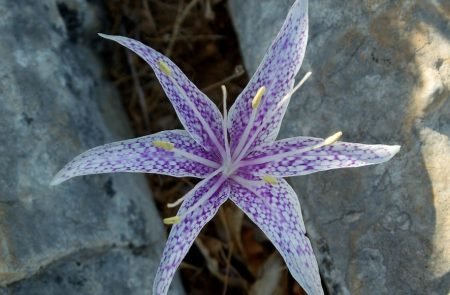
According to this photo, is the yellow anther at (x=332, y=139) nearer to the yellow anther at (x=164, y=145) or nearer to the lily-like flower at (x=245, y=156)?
the lily-like flower at (x=245, y=156)

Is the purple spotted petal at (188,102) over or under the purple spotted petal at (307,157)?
over

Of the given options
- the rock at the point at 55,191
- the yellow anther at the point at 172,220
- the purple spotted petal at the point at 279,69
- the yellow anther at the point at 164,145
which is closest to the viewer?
the yellow anther at the point at 172,220

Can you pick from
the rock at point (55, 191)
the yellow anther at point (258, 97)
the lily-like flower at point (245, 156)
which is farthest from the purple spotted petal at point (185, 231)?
the rock at point (55, 191)

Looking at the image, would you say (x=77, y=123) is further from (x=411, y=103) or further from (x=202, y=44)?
(x=411, y=103)

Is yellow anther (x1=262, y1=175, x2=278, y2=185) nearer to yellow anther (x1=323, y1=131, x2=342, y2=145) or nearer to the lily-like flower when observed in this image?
the lily-like flower

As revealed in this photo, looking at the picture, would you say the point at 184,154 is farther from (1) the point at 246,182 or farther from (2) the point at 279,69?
(2) the point at 279,69

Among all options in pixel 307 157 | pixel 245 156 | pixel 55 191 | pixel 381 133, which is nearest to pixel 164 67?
pixel 245 156
